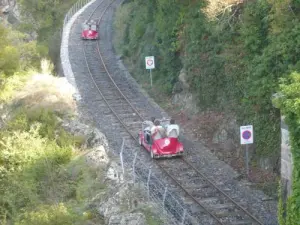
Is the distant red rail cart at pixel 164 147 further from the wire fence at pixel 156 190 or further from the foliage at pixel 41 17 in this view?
the foliage at pixel 41 17

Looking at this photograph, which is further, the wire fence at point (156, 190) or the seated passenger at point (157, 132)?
the seated passenger at point (157, 132)

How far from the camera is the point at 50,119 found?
883 inches

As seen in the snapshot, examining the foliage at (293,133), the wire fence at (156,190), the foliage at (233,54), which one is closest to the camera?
the foliage at (293,133)

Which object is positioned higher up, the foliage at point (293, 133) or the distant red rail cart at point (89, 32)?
the distant red rail cart at point (89, 32)

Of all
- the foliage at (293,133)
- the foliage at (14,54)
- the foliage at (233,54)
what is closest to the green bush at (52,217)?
the foliage at (293,133)

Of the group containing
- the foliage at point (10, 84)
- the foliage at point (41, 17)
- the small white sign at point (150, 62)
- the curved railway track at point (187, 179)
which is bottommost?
the curved railway track at point (187, 179)

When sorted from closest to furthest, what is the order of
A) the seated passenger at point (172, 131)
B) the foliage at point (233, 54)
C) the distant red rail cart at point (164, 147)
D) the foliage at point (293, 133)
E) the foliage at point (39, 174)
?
1. the foliage at point (293, 133)
2. the foliage at point (39, 174)
3. the foliage at point (233, 54)
4. the seated passenger at point (172, 131)
5. the distant red rail cart at point (164, 147)

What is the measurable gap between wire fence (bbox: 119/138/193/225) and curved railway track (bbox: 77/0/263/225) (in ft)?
1.24

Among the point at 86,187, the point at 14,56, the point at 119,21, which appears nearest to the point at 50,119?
the point at 86,187

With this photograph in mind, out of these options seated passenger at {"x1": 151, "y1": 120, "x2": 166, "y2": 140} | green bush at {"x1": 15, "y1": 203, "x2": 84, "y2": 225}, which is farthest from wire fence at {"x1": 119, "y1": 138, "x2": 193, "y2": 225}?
green bush at {"x1": 15, "y1": 203, "x2": 84, "y2": 225}

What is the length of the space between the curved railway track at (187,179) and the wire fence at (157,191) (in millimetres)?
378

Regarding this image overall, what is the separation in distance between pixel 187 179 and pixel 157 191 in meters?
1.85

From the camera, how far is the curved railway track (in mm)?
16062

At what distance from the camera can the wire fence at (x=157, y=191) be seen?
15.5 meters
